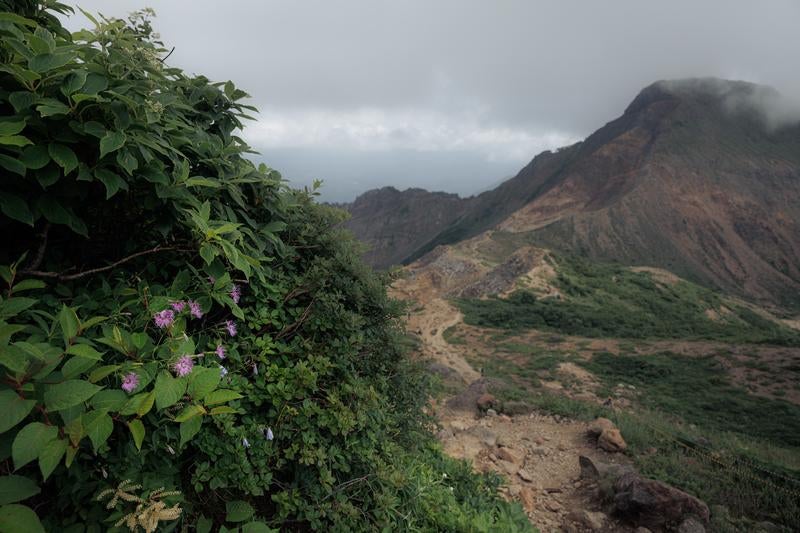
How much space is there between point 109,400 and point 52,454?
19 cm

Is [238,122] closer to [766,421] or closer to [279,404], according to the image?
[279,404]

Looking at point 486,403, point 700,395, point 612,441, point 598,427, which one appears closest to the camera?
point 612,441

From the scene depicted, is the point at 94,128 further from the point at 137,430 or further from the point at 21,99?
the point at 137,430

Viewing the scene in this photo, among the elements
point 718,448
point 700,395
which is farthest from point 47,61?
point 700,395

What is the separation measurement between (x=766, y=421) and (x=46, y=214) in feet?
74.4

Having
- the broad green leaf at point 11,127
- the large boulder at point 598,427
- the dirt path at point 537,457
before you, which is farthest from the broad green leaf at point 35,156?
the large boulder at point 598,427

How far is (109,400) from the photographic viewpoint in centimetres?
120

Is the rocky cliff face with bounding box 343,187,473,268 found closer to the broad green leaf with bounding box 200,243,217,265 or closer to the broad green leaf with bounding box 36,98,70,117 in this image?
the broad green leaf with bounding box 200,243,217,265

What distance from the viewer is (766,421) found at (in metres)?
16.2

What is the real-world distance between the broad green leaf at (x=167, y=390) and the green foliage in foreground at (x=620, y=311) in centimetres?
3171

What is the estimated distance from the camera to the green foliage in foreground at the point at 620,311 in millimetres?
30469

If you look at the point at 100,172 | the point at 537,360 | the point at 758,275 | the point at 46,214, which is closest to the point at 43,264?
the point at 46,214

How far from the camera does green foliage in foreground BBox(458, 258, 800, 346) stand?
100.0 ft

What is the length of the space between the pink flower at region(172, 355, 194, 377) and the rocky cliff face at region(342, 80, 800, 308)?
194ft
